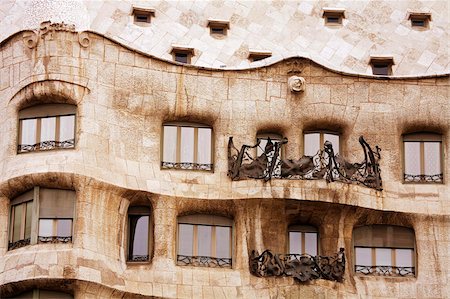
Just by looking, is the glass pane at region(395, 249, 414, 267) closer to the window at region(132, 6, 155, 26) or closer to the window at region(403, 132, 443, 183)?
the window at region(403, 132, 443, 183)

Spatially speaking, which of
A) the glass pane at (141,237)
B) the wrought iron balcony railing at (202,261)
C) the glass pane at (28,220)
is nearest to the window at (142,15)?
the glass pane at (141,237)

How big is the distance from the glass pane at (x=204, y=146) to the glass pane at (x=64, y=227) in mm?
4665

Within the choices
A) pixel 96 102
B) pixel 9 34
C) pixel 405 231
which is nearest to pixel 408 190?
pixel 405 231

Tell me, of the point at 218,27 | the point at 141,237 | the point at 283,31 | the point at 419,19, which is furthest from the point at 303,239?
the point at 419,19

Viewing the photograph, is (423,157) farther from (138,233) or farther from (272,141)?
(138,233)

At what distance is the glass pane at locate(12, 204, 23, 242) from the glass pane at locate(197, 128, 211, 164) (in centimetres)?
553

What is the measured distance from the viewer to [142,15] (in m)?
49.8

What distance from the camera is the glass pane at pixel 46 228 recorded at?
44.5 meters

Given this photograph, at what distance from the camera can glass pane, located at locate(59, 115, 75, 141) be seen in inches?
1795

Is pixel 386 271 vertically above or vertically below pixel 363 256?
below

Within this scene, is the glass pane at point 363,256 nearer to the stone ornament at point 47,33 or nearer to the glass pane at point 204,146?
the glass pane at point 204,146

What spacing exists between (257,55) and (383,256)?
7.49 meters

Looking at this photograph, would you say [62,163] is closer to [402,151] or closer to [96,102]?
[96,102]

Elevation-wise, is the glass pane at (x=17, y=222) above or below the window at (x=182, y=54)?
below
